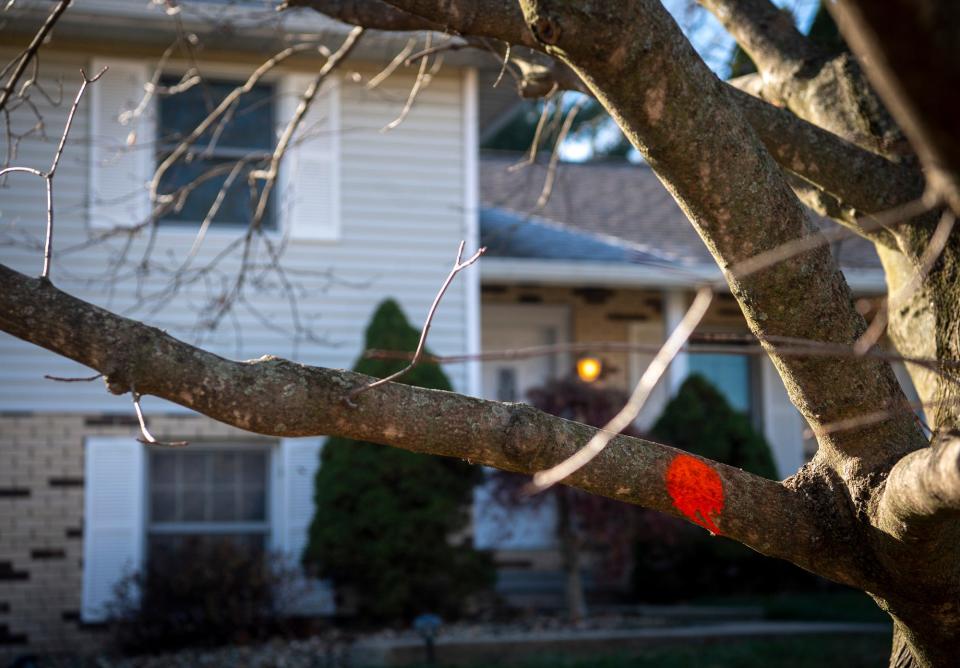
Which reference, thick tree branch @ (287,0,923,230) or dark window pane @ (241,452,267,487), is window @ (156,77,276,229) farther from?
thick tree branch @ (287,0,923,230)

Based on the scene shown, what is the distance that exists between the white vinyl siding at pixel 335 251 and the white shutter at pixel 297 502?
0.82m

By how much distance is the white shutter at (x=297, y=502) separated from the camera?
9461 millimetres

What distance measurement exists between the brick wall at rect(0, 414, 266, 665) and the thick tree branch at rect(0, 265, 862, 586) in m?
6.82

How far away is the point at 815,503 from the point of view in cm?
314

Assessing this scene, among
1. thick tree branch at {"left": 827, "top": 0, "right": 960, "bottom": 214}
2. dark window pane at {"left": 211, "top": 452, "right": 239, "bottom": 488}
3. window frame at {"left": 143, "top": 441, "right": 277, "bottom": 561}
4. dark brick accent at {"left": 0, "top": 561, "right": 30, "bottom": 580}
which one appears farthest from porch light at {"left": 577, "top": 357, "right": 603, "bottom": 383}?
thick tree branch at {"left": 827, "top": 0, "right": 960, "bottom": 214}

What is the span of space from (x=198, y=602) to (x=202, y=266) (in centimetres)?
286

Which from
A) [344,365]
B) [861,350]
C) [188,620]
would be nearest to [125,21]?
[344,365]

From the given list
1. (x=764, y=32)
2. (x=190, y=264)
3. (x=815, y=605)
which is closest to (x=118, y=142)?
(x=190, y=264)

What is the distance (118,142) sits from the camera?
9445mm

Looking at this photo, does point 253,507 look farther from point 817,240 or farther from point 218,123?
point 817,240

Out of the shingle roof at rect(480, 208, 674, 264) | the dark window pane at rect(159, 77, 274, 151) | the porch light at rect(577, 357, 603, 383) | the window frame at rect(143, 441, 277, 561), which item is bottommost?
the window frame at rect(143, 441, 277, 561)

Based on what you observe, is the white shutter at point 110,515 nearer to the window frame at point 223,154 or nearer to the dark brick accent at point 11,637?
the dark brick accent at point 11,637

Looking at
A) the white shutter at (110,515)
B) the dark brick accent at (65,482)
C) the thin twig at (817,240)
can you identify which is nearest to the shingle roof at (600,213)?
the white shutter at (110,515)

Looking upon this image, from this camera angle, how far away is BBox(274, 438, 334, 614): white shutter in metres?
9.46
